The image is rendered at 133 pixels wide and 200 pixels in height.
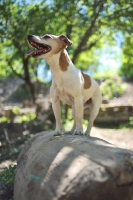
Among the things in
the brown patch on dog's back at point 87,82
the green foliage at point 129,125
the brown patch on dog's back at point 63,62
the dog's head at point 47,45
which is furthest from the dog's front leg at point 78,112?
the green foliage at point 129,125

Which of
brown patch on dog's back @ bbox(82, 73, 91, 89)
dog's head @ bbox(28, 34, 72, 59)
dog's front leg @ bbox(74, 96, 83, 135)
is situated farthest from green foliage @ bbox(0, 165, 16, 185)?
dog's head @ bbox(28, 34, 72, 59)

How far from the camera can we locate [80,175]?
7.51 ft

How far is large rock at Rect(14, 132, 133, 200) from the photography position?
2227mm

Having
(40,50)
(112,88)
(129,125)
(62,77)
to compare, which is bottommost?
(129,125)

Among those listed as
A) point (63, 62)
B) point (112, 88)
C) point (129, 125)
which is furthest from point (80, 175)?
point (112, 88)

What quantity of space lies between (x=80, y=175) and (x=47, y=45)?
1.87 m

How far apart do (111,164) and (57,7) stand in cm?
597

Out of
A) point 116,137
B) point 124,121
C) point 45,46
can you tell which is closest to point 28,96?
point 124,121

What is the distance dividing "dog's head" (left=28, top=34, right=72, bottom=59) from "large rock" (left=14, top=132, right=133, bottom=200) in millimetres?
1278

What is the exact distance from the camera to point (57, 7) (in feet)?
24.2

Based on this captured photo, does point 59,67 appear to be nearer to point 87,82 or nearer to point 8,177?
point 87,82

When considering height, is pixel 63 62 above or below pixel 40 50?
below

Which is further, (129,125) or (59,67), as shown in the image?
(129,125)

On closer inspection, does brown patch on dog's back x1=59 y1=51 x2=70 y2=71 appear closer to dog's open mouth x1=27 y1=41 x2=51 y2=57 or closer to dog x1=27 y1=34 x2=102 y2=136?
dog x1=27 y1=34 x2=102 y2=136
